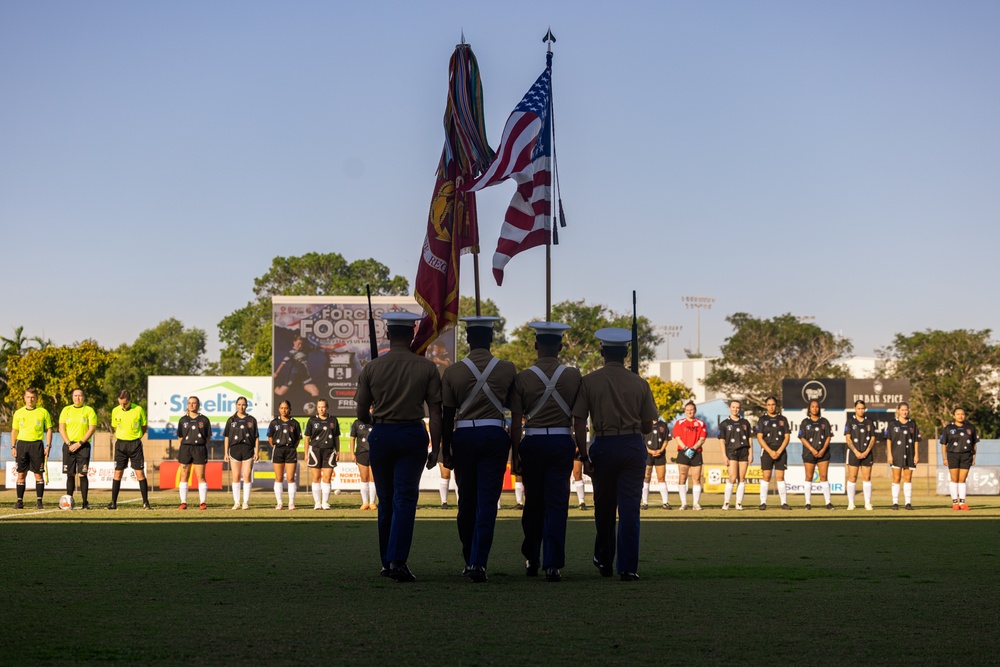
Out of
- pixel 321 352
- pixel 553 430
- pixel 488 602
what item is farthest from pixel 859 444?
pixel 321 352

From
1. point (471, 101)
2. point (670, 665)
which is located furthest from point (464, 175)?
point (670, 665)

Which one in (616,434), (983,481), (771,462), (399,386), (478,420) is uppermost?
(399,386)

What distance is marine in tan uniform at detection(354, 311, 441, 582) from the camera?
10070mm

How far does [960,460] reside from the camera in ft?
83.6

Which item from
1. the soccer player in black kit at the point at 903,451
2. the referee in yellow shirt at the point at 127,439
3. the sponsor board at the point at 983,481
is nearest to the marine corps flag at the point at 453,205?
the referee in yellow shirt at the point at 127,439

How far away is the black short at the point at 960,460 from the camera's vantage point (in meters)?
25.5

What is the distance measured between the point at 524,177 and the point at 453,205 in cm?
100

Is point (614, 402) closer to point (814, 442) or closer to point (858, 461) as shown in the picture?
point (814, 442)

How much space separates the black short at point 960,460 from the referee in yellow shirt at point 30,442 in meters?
17.6

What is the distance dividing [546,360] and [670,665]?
181 inches

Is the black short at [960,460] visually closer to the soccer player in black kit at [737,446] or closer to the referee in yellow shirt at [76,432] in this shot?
the soccer player in black kit at [737,446]

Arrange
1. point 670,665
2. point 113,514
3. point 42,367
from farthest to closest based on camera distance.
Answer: point 42,367, point 113,514, point 670,665

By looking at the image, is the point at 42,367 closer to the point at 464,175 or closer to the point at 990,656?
the point at 464,175

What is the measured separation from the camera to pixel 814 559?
12.4 meters
